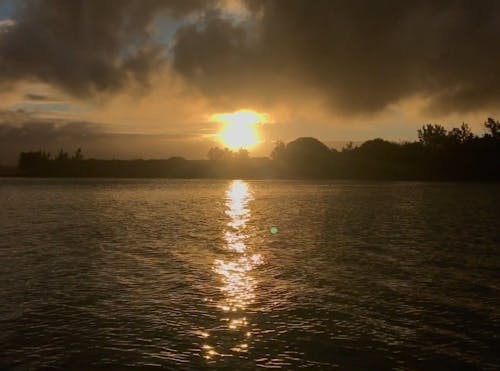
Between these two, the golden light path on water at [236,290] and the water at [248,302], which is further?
the golden light path on water at [236,290]

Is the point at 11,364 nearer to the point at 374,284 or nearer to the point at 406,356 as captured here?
the point at 406,356

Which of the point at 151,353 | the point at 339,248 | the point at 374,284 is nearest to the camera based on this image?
the point at 151,353

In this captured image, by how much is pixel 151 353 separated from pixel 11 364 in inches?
182

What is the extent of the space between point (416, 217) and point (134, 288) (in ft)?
180

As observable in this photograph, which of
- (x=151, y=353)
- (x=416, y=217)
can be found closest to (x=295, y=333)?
(x=151, y=353)

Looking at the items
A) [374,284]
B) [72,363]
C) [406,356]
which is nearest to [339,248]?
[374,284]

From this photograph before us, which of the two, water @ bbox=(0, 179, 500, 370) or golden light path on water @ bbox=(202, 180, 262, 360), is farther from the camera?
golden light path on water @ bbox=(202, 180, 262, 360)

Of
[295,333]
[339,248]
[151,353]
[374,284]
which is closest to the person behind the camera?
[151,353]

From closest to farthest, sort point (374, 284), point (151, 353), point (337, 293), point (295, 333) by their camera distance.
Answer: point (151, 353), point (295, 333), point (337, 293), point (374, 284)

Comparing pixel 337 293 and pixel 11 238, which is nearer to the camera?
pixel 337 293

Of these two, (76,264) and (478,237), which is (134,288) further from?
(478,237)

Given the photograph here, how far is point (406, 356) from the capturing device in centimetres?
1719

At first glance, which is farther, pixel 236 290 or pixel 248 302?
pixel 236 290

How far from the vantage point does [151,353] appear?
57.0 ft
